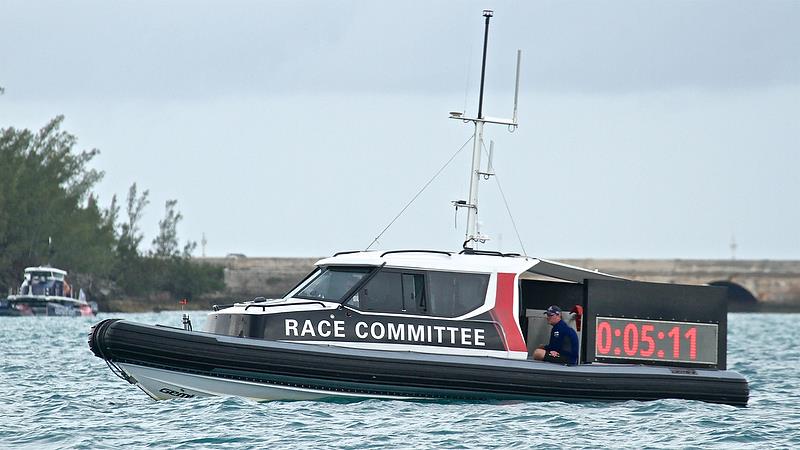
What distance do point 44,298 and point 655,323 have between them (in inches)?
2210

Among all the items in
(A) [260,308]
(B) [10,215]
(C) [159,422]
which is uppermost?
(B) [10,215]

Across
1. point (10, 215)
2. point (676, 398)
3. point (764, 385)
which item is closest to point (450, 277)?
point (676, 398)

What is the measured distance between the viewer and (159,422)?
18.5 metres

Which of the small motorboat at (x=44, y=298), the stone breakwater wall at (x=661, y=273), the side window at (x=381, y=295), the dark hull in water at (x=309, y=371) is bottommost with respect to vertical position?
the dark hull in water at (x=309, y=371)

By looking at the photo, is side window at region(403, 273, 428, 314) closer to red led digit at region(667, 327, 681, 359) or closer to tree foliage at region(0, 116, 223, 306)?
red led digit at region(667, 327, 681, 359)

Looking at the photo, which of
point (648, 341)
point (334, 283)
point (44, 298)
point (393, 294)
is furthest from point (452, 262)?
point (44, 298)

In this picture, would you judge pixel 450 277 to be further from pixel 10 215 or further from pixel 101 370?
→ pixel 10 215

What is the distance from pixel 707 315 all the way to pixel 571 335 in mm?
2086

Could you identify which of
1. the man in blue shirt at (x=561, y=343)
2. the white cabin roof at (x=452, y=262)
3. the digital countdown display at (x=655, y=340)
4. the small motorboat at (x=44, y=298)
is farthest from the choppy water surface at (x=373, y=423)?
the small motorboat at (x=44, y=298)

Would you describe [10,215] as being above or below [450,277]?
above

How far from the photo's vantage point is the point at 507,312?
68.4 feet

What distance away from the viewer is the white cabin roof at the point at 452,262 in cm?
2064

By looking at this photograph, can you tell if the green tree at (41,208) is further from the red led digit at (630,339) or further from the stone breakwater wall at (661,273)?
the red led digit at (630,339)

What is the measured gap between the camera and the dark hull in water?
1927cm
